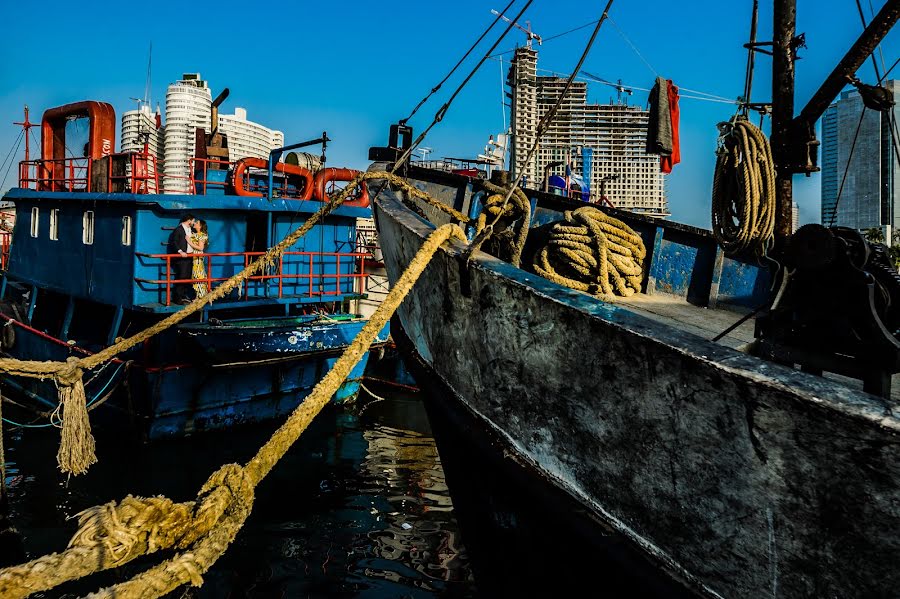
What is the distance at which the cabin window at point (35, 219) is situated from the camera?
41.3ft

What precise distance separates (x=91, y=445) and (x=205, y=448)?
508 centimetres

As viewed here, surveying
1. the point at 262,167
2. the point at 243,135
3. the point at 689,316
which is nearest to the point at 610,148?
the point at 243,135

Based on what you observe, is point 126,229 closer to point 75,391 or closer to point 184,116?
point 75,391

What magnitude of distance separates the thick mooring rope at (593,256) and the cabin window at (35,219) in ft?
40.3

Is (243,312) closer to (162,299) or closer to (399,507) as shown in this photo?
(162,299)

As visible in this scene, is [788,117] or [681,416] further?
[788,117]

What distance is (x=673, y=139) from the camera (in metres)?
8.65

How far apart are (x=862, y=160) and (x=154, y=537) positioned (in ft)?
75.4

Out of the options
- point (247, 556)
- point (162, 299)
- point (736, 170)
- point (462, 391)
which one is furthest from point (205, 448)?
point (736, 170)

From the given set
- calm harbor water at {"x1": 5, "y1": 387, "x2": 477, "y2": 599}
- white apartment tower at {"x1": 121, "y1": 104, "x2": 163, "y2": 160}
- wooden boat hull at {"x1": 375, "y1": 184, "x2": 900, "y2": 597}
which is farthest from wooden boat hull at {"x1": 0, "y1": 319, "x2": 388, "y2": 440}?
wooden boat hull at {"x1": 375, "y1": 184, "x2": 900, "y2": 597}

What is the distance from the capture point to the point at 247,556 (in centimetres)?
632

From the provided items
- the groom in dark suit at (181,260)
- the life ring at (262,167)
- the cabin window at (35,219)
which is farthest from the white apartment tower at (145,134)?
the groom in dark suit at (181,260)

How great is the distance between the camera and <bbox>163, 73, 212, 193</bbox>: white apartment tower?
23.5 m

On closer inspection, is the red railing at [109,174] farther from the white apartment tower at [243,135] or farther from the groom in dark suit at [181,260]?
the white apartment tower at [243,135]
